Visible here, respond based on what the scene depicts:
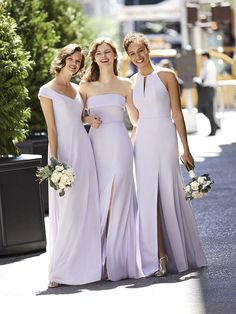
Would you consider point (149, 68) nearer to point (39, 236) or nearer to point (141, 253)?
point (141, 253)

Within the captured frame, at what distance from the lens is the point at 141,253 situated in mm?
9867

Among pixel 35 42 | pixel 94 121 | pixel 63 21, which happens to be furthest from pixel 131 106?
pixel 63 21

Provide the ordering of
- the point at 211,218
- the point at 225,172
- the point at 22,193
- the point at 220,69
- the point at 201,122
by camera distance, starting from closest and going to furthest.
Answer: the point at 22,193 → the point at 211,218 → the point at 225,172 → the point at 201,122 → the point at 220,69

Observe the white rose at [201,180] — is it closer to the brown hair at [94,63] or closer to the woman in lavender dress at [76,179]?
the woman in lavender dress at [76,179]

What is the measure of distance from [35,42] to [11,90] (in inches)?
134

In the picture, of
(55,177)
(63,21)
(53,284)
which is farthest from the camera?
(63,21)

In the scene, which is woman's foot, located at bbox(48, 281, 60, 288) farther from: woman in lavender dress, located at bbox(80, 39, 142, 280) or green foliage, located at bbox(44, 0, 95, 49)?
green foliage, located at bbox(44, 0, 95, 49)

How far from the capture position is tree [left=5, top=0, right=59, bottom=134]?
→ 1512cm

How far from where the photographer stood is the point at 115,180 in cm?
987

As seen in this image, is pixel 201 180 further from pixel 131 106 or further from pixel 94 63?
pixel 94 63

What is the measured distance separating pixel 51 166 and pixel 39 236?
6.76ft

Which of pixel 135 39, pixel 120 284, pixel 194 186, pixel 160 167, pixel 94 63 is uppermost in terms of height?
pixel 135 39

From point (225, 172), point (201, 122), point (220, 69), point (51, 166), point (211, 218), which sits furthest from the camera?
point (220, 69)

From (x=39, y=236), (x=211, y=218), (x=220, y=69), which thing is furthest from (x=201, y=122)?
(x=39, y=236)
